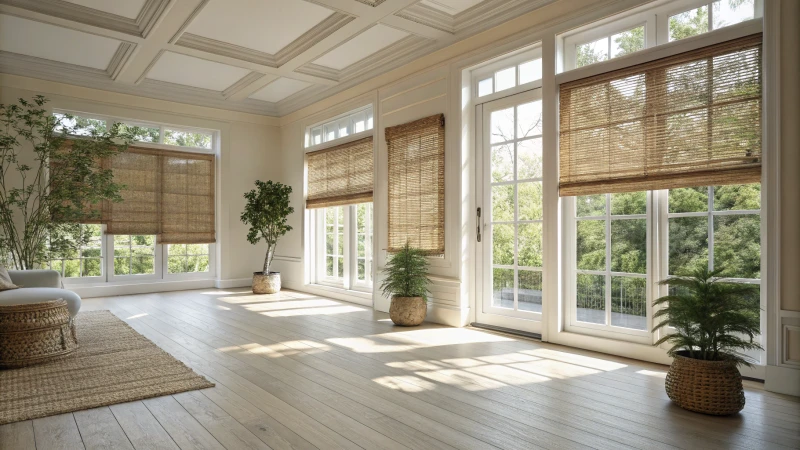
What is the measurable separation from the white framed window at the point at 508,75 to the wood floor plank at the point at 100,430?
3.92 meters

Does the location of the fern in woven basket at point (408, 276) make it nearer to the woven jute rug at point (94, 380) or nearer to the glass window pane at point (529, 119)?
the glass window pane at point (529, 119)

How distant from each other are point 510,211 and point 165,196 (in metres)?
5.31

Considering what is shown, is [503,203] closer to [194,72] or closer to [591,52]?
[591,52]

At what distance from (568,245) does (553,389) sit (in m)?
1.49

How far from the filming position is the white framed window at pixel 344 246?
21.1ft

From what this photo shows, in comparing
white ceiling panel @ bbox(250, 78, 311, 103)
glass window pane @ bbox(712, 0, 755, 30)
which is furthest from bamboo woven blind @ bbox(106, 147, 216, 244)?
glass window pane @ bbox(712, 0, 755, 30)

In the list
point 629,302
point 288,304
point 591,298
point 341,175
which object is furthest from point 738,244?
point 288,304

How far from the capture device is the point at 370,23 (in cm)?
468

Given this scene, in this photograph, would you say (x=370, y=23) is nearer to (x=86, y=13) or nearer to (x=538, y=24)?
(x=538, y=24)

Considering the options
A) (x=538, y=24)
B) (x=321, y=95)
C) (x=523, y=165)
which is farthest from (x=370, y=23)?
(x=321, y=95)

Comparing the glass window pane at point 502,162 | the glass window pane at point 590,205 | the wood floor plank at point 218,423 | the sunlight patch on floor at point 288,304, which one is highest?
the glass window pane at point 502,162

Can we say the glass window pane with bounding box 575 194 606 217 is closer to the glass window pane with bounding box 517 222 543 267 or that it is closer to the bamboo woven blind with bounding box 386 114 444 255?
the glass window pane with bounding box 517 222 543 267

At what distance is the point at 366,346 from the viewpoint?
402cm

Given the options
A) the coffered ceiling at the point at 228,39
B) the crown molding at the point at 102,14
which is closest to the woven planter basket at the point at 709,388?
the coffered ceiling at the point at 228,39
